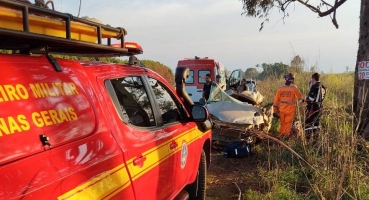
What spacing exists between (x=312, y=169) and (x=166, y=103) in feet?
8.68

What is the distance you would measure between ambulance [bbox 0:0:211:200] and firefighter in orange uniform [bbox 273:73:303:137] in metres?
6.17

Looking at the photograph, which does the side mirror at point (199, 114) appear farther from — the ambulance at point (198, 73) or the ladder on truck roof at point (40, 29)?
the ambulance at point (198, 73)

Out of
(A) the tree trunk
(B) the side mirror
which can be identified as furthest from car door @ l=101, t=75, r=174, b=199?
(A) the tree trunk

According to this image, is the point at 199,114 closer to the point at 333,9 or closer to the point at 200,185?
the point at 200,185

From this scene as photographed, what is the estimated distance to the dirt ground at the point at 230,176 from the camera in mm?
5455

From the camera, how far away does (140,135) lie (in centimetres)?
278

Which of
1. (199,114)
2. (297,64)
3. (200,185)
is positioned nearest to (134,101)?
(199,114)

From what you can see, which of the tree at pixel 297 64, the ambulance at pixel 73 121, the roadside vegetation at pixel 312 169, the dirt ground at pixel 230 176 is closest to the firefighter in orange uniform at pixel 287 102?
the roadside vegetation at pixel 312 169

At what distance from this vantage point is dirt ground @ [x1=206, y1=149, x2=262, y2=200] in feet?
17.9

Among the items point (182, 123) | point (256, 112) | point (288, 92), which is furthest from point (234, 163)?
point (182, 123)

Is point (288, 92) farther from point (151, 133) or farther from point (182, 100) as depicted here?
point (151, 133)

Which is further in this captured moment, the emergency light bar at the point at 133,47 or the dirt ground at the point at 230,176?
the dirt ground at the point at 230,176

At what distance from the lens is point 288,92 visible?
9078 mm

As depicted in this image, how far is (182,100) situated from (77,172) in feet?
7.96
